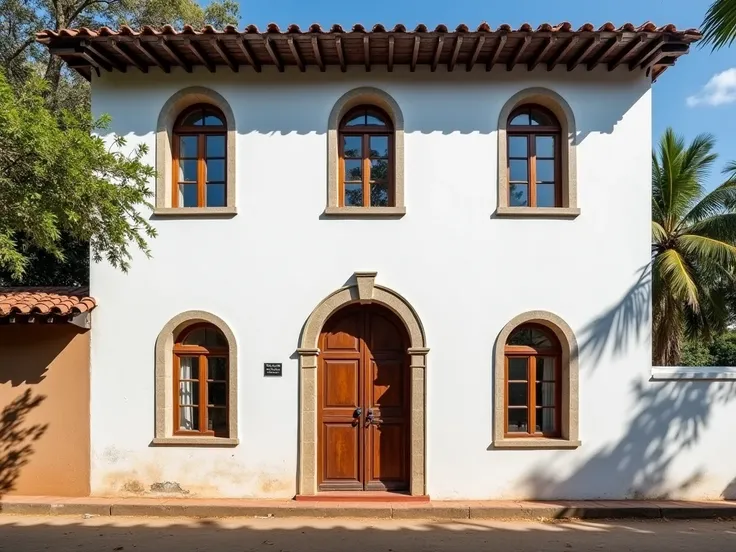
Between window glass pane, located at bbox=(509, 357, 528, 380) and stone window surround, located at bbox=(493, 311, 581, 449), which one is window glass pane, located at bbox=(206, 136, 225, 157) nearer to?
stone window surround, located at bbox=(493, 311, 581, 449)

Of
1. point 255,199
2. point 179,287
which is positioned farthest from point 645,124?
point 179,287

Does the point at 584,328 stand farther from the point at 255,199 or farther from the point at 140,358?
the point at 140,358

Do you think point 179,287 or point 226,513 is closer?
point 226,513

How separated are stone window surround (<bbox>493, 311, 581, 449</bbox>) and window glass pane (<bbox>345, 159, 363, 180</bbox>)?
3027 mm

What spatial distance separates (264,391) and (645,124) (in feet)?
21.6

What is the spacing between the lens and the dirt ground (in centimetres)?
551

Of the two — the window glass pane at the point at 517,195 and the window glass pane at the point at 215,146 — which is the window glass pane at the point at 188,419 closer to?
the window glass pane at the point at 215,146

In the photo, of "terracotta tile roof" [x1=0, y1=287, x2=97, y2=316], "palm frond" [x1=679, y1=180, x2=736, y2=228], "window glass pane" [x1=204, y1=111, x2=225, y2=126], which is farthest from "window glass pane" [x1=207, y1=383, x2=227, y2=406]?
"palm frond" [x1=679, y1=180, x2=736, y2=228]

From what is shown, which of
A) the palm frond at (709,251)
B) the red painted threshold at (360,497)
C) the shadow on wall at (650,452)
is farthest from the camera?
the palm frond at (709,251)

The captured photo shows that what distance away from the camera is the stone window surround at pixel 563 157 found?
6766 mm

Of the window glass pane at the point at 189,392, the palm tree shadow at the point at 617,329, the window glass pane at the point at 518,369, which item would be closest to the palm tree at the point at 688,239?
the palm tree shadow at the point at 617,329

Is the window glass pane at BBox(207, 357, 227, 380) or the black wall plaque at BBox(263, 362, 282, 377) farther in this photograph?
the window glass pane at BBox(207, 357, 227, 380)

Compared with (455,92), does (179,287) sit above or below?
below

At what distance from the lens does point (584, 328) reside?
22.2 ft
